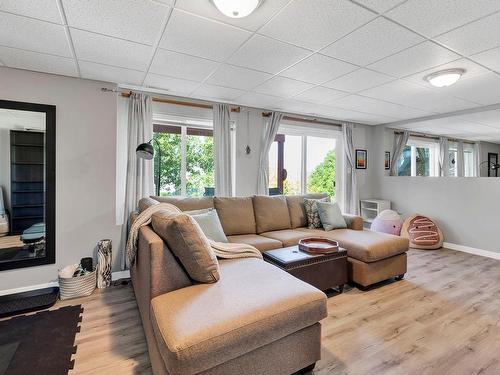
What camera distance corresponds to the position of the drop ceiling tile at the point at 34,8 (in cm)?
166

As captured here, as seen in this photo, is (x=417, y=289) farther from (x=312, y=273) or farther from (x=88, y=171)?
(x=88, y=171)

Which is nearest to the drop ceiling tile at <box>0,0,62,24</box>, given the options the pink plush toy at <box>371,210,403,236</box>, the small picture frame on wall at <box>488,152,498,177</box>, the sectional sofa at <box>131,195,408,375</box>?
the sectional sofa at <box>131,195,408,375</box>

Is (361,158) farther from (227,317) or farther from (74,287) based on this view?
(74,287)

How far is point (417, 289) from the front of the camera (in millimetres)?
2838

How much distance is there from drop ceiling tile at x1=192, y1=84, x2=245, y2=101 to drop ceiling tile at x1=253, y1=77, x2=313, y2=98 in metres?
0.32

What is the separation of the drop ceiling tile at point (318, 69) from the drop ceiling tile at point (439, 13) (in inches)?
27.8

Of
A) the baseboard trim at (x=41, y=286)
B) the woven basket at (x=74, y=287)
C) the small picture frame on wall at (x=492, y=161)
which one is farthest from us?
the small picture frame on wall at (x=492, y=161)

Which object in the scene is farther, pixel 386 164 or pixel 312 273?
pixel 386 164

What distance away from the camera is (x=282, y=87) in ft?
10.5

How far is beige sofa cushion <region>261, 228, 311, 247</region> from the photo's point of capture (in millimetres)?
3080

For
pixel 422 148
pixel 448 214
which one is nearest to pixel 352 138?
pixel 448 214

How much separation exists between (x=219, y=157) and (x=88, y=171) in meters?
1.63

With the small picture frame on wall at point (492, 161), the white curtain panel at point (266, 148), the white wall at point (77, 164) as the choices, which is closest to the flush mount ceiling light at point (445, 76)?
the white curtain panel at point (266, 148)

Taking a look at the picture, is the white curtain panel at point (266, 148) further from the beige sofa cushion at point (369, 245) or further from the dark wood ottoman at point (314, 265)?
the dark wood ottoman at point (314, 265)
